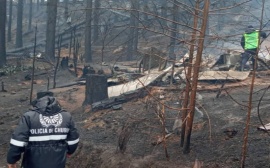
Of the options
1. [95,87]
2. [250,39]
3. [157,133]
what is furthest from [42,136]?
[95,87]

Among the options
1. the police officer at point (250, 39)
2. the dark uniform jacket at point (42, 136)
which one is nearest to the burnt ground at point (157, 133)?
the police officer at point (250, 39)

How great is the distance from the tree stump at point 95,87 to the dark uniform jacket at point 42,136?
6.54m

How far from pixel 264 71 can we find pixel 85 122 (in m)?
8.32

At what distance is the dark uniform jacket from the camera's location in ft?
15.6

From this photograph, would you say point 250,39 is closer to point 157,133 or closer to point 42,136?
point 157,133

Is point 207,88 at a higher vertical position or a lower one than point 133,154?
higher

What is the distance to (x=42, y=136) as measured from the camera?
492 cm

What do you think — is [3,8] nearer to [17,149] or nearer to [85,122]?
[85,122]

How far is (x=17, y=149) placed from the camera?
4746mm

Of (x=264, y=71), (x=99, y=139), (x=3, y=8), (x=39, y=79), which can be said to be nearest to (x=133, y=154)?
(x=99, y=139)

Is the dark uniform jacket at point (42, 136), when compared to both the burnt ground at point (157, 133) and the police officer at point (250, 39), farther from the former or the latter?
the police officer at point (250, 39)

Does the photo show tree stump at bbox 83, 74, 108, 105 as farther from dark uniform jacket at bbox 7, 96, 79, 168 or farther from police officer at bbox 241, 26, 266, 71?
dark uniform jacket at bbox 7, 96, 79, 168

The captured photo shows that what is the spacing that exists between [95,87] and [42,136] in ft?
22.4

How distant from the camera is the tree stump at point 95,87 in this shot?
1166 cm
